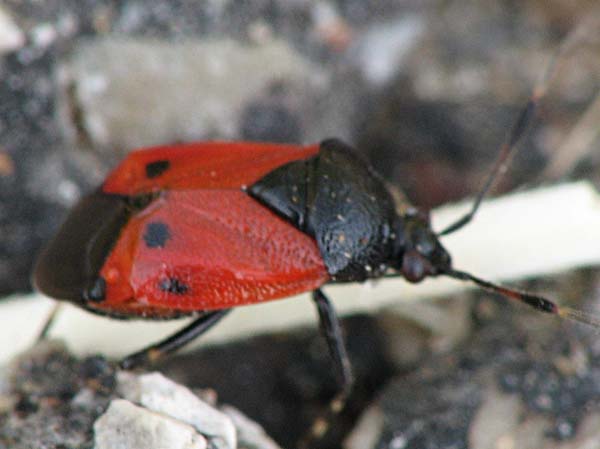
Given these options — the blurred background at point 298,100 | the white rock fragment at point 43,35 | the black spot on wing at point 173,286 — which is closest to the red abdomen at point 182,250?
the black spot on wing at point 173,286

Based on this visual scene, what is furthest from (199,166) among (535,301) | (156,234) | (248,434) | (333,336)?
(535,301)

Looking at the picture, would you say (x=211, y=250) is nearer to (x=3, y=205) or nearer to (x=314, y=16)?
(x=3, y=205)

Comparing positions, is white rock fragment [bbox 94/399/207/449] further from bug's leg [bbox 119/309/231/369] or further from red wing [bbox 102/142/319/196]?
red wing [bbox 102/142/319/196]

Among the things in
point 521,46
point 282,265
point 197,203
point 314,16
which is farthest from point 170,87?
point 521,46

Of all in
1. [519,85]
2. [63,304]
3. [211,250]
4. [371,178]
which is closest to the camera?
[211,250]

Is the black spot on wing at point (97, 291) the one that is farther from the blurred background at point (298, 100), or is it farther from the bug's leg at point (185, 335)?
the blurred background at point (298, 100)

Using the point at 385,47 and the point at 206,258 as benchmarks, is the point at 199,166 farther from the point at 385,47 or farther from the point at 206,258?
the point at 385,47
